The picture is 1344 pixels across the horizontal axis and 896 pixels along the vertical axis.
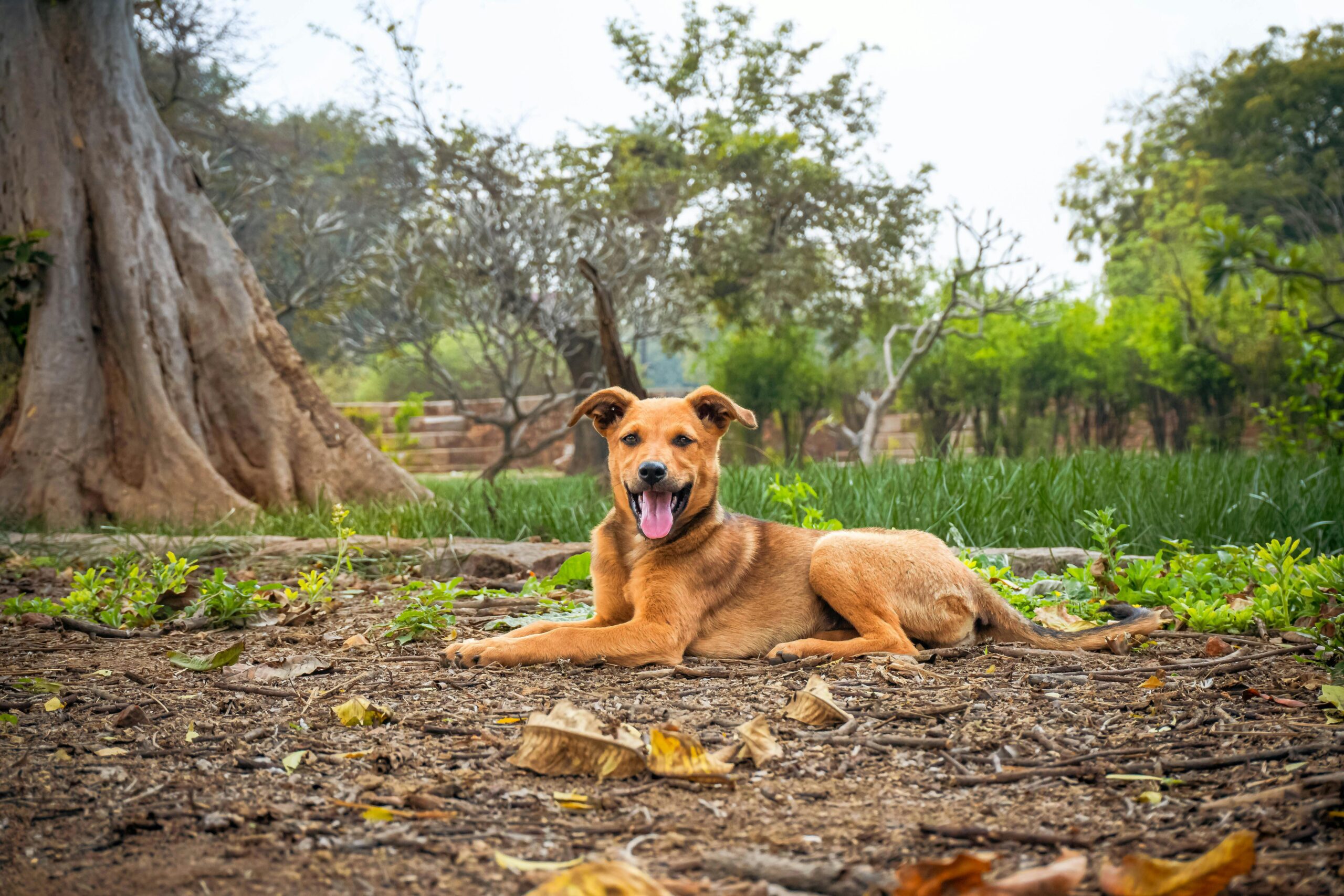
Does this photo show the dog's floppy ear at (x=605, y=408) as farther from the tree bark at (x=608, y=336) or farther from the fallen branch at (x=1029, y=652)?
the tree bark at (x=608, y=336)

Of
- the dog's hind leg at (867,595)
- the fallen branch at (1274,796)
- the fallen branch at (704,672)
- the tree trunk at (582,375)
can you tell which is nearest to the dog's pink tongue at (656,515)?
the fallen branch at (704,672)

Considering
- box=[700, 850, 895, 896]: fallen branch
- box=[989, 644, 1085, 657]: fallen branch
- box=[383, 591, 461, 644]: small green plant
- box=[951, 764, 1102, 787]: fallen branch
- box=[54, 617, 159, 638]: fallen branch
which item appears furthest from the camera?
box=[54, 617, 159, 638]: fallen branch

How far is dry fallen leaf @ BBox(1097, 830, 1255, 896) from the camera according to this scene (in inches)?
61.6

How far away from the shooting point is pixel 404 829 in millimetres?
2010

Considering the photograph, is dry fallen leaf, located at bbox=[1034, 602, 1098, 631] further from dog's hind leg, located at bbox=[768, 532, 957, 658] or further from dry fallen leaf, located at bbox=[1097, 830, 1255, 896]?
dry fallen leaf, located at bbox=[1097, 830, 1255, 896]

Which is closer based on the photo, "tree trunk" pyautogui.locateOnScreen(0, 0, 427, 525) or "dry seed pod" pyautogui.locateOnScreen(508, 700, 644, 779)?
"dry seed pod" pyautogui.locateOnScreen(508, 700, 644, 779)

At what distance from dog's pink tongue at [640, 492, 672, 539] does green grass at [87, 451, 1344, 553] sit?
3.37 meters

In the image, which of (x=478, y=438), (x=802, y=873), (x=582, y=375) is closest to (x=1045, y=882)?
(x=802, y=873)

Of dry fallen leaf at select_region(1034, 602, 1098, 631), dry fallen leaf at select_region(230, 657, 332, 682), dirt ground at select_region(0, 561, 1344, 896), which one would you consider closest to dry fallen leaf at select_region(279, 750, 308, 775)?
dirt ground at select_region(0, 561, 1344, 896)

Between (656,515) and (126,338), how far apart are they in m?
7.37

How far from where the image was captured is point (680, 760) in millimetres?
2348

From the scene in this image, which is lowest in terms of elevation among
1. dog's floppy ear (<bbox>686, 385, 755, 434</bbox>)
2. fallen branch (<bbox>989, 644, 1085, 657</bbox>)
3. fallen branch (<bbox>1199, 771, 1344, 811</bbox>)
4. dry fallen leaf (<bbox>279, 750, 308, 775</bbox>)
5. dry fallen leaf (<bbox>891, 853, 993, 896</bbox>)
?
fallen branch (<bbox>989, 644, 1085, 657</bbox>)

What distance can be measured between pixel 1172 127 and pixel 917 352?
26.1 m

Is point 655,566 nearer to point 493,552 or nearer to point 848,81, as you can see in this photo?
point 493,552
